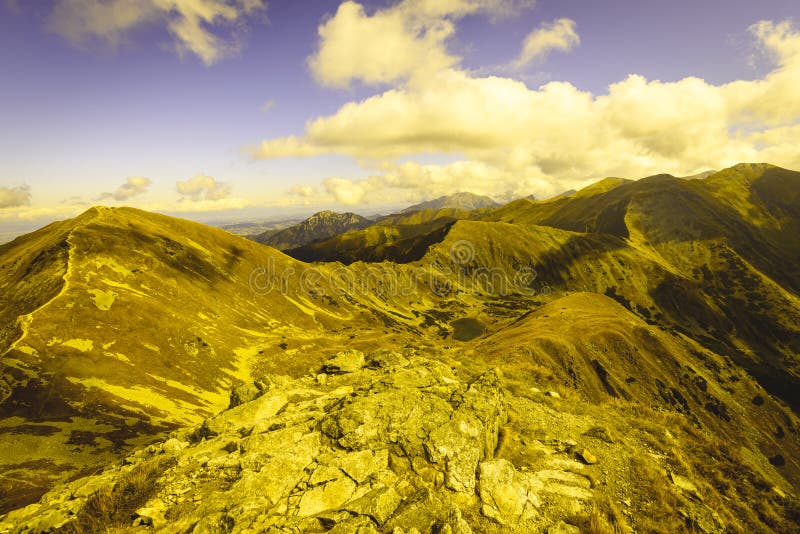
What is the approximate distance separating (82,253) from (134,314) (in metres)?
28.0

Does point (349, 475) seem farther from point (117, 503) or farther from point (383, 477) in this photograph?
point (117, 503)

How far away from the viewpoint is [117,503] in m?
10.4

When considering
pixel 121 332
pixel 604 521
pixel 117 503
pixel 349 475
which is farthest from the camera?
pixel 121 332

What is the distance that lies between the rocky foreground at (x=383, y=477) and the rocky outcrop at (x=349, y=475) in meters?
0.05

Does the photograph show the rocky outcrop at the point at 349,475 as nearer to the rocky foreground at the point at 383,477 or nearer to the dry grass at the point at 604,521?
the rocky foreground at the point at 383,477

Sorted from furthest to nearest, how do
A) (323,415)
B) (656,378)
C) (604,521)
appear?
(656,378) < (323,415) < (604,521)

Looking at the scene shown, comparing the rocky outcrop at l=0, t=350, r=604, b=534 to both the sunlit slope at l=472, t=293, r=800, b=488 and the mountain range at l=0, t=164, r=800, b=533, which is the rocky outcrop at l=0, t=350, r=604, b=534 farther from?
the sunlit slope at l=472, t=293, r=800, b=488

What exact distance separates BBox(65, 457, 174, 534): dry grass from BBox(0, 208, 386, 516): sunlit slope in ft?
80.8

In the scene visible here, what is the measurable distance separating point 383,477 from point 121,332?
66.5 meters

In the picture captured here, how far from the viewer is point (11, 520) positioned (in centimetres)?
1180

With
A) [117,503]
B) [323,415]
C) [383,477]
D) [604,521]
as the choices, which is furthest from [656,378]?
[117,503]

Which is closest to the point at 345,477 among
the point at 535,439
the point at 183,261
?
the point at 535,439

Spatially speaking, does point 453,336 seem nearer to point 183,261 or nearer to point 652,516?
point 183,261

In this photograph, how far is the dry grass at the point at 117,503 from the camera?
32.0 feet
